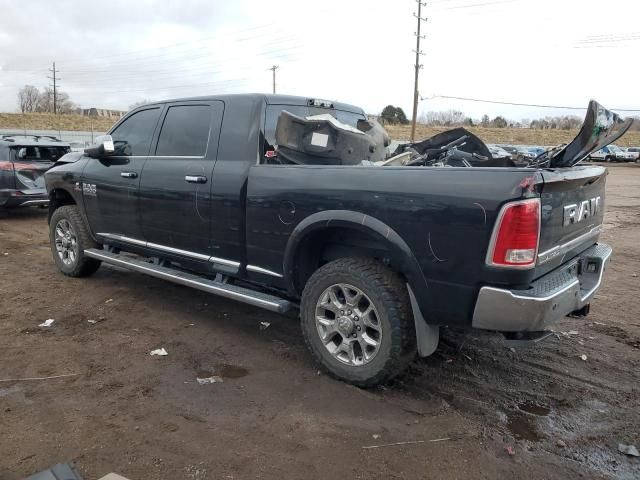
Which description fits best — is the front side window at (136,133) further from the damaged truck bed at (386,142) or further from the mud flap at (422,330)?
the mud flap at (422,330)

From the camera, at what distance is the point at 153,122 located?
4973 millimetres

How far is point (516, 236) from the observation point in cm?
272

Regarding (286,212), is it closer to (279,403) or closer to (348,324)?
(348,324)

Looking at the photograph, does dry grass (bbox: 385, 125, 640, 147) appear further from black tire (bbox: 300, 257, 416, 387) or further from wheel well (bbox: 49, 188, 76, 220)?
black tire (bbox: 300, 257, 416, 387)

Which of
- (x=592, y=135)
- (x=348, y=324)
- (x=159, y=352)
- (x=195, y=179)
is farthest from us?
(x=195, y=179)

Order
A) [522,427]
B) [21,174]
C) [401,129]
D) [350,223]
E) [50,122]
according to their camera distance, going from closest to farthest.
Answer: [522,427] → [350,223] → [21,174] → [50,122] → [401,129]

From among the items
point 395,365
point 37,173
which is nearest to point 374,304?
point 395,365

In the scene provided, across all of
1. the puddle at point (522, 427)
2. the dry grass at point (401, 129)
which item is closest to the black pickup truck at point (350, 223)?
the puddle at point (522, 427)

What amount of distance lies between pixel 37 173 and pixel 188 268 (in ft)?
23.4

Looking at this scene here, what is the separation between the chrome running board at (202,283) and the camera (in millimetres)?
3828

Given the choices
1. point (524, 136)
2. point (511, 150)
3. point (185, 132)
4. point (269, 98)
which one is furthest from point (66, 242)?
point (524, 136)

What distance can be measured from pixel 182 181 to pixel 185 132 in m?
0.52

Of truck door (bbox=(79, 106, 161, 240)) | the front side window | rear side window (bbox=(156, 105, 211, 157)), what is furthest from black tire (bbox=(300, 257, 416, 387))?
the front side window

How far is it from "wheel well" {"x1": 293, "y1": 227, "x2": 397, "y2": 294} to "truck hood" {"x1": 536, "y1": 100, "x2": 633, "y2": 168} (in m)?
1.21
